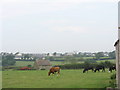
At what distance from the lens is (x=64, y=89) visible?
696 inches

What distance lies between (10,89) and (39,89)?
94.3 inches

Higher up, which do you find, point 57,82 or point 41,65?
point 41,65

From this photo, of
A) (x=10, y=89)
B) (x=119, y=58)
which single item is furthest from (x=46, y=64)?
(x=119, y=58)

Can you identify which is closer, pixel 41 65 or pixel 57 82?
pixel 57 82

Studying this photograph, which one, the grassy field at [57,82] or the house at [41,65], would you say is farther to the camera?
the house at [41,65]

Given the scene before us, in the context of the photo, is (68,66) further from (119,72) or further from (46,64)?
(119,72)

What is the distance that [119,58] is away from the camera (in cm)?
1464

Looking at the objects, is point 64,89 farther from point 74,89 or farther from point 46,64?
point 46,64

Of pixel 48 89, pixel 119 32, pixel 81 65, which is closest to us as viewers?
pixel 119 32

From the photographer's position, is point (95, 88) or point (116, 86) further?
point (95, 88)

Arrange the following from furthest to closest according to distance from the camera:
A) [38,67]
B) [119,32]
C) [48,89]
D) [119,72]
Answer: [38,67] < [48,89] < [119,72] < [119,32]

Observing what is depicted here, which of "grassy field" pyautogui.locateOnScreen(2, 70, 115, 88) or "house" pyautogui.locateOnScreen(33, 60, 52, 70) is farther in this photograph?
"house" pyautogui.locateOnScreen(33, 60, 52, 70)

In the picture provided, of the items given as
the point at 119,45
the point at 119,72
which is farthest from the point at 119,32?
the point at 119,72

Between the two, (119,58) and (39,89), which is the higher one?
(119,58)
